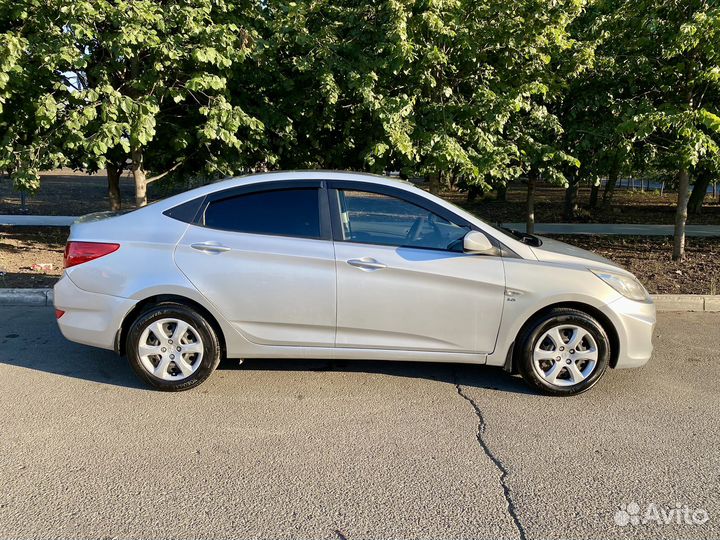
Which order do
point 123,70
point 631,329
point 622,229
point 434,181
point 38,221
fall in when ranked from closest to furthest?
point 631,329 → point 123,70 → point 434,181 → point 38,221 → point 622,229

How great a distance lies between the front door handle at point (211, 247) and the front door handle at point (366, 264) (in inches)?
36.8

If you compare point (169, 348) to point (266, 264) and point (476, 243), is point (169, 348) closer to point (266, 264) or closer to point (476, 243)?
point (266, 264)

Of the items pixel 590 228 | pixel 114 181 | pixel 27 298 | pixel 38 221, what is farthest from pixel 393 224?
pixel 38 221

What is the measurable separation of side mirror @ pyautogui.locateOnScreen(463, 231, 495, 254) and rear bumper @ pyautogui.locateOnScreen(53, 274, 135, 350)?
2494 millimetres

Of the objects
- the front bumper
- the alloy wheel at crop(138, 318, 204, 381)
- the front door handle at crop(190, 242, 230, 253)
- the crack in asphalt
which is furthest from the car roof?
A: the front bumper

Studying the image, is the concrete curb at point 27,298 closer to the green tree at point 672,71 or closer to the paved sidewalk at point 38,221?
the paved sidewalk at point 38,221

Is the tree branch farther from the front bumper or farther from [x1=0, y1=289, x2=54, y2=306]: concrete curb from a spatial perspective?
the front bumper

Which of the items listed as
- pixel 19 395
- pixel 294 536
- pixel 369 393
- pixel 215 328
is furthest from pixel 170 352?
pixel 294 536

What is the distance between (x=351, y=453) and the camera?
3346 mm

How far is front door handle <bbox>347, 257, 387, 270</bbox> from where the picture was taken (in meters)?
4.04

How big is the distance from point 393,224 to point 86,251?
7.61 feet

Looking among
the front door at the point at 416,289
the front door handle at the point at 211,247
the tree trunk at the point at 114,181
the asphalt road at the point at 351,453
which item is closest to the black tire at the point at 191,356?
the asphalt road at the point at 351,453

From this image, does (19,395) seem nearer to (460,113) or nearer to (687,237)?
(460,113)

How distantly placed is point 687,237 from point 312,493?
11.6m
